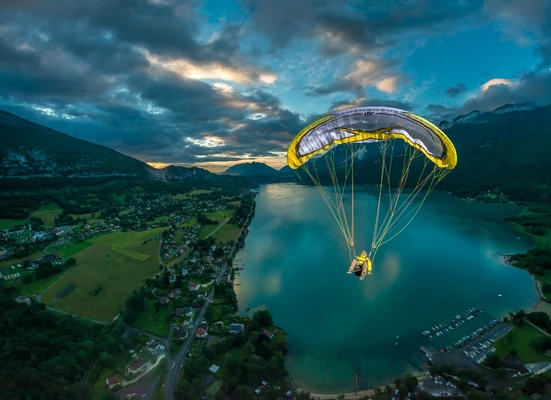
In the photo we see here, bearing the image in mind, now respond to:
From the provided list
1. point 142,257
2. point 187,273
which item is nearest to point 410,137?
point 187,273

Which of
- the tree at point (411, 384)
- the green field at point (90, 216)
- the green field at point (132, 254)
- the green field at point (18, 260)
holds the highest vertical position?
the tree at point (411, 384)

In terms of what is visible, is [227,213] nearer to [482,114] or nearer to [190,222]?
[190,222]

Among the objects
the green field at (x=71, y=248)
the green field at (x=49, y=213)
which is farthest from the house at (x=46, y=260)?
the green field at (x=49, y=213)

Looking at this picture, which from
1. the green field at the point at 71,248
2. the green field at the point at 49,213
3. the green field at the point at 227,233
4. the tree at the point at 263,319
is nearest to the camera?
the tree at the point at 263,319

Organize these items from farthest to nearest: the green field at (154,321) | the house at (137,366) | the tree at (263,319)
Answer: the tree at (263,319) → the green field at (154,321) → the house at (137,366)

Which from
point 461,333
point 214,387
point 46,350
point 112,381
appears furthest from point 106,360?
point 461,333

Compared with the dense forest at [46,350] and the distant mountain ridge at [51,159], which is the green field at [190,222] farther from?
the distant mountain ridge at [51,159]

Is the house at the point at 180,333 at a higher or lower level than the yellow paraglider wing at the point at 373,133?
lower
